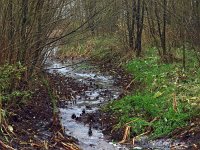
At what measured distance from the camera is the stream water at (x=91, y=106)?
7.77m

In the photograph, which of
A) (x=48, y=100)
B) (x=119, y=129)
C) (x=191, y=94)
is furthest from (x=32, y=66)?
(x=191, y=94)

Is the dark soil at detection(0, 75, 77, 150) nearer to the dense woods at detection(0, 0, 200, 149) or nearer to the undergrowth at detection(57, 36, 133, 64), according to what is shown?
the dense woods at detection(0, 0, 200, 149)

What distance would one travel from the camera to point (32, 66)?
10.2 metres

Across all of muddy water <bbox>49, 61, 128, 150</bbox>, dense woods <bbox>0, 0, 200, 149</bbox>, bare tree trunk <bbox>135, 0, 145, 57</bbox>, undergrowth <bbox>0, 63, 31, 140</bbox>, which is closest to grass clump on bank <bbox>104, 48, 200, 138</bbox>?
dense woods <bbox>0, 0, 200, 149</bbox>

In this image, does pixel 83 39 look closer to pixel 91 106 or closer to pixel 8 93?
pixel 91 106

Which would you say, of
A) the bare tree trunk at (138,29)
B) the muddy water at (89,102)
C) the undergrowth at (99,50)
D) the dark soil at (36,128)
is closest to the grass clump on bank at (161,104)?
the muddy water at (89,102)

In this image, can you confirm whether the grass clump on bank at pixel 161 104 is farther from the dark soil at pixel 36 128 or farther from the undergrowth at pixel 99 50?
the undergrowth at pixel 99 50

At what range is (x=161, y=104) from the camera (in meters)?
9.29

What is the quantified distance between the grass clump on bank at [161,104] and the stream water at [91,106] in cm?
46

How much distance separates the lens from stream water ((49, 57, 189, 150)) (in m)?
7.77

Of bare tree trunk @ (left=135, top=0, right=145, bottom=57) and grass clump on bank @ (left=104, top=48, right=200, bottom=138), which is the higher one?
bare tree trunk @ (left=135, top=0, right=145, bottom=57)

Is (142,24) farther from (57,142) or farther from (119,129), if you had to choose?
(57,142)

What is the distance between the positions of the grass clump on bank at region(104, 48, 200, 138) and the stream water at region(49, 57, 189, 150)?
464mm

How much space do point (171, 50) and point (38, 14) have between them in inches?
286
